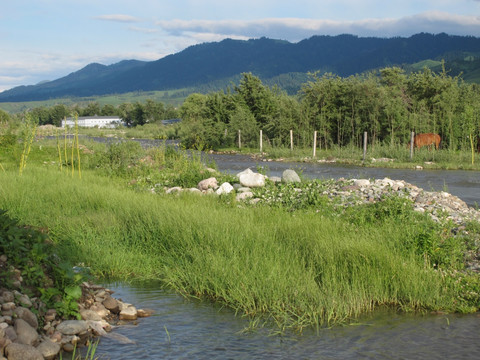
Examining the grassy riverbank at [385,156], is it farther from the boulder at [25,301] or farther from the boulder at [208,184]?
the boulder at [25,301]

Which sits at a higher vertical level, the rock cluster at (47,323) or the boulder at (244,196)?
the boulder at (244,196)

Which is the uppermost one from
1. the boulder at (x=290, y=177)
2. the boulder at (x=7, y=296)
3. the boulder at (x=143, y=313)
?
the boulder at (x=290, y=177)

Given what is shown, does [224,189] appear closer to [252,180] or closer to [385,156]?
[252,180]

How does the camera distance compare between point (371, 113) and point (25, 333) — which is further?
point (371, 113)

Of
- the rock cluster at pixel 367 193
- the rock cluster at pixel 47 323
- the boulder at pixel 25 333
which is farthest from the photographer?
the rock cluster at pixel 367 193

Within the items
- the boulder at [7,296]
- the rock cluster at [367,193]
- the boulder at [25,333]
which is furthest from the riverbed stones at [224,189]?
the boulder at [25,333]

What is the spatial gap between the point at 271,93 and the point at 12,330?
4032 centimetres

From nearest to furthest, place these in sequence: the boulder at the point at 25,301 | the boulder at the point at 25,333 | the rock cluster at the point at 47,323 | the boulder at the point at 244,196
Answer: the rock cluster at the point at 47,323 < the boulder at the point at 25,333 < the boulder at the point at 25,301 < the boulder at the point at 244,196

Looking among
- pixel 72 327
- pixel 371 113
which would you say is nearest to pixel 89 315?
pixel 72 327

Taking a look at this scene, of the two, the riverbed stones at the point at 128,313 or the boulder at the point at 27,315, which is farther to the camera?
the riverbed stones at the point at 128,313

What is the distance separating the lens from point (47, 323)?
548cm

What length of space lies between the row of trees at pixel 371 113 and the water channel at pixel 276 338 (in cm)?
1977

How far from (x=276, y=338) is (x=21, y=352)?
8.23ft

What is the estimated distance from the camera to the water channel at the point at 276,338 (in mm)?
5199
